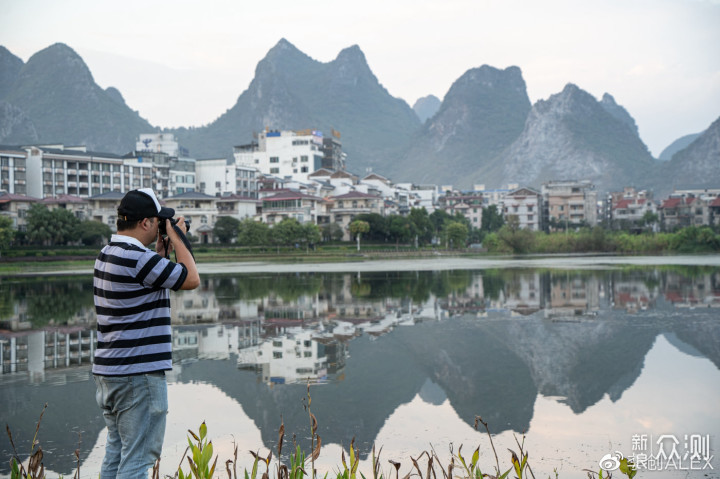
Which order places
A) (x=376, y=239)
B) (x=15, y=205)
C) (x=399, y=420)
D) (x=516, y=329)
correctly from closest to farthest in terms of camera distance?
(x=399, y=420) < (x=516, y=329) < (x=15, y=205) < (x=376, y=239)

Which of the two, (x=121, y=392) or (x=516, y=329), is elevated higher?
(x=121, y=392)

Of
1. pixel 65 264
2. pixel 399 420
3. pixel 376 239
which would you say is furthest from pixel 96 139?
pixel 399 420

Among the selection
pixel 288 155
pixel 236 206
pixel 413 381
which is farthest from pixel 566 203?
pixel 413 381

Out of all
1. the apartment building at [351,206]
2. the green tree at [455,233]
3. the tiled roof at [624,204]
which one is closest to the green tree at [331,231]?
the apartment building at [351,206]

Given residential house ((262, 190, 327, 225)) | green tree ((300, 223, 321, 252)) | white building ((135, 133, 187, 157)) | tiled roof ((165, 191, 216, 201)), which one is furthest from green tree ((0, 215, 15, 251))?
white building ((135, 133, 187, 157))

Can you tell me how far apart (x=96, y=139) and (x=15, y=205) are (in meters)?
131

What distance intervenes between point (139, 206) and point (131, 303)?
553 mm

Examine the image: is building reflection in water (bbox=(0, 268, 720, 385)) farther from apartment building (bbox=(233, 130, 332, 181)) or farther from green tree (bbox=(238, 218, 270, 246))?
apartment building (bbox=(233, 130, 332, 181))

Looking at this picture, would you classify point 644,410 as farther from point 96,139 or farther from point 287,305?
point 96,139

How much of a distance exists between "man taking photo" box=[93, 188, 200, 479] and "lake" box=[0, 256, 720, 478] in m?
0.89

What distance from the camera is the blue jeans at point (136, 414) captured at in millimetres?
3760

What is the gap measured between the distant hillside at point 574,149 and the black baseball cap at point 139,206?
173m

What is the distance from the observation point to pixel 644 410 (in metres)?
8.01

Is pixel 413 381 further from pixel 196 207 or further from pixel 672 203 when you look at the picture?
pixel 672 203
